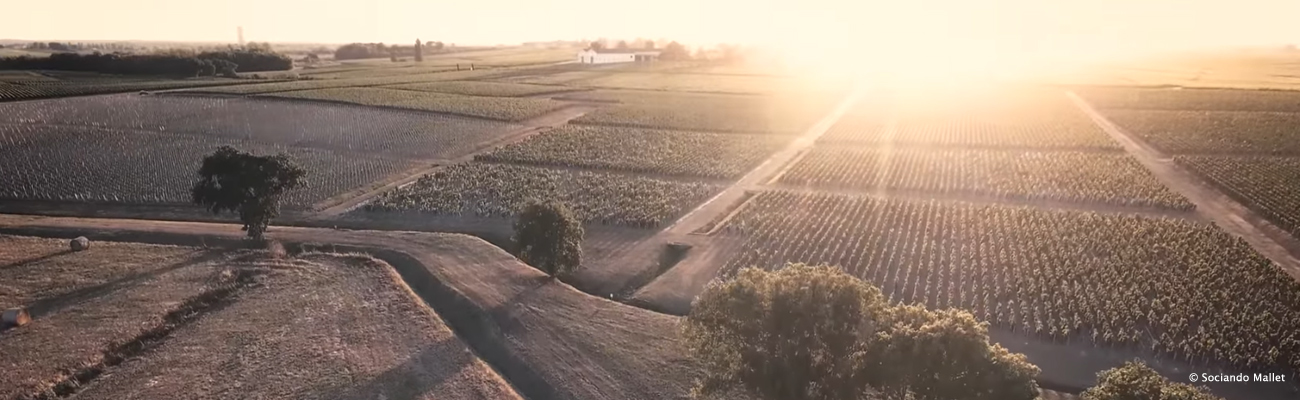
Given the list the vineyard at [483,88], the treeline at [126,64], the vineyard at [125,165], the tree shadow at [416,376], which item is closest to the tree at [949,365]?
the tree shadow at [416,376]

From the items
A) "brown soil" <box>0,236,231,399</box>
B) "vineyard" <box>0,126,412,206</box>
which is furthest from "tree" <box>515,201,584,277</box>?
"vineyard" <box>0,126,412,206</box>

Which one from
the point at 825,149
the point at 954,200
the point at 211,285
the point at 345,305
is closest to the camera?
the point at 345,305

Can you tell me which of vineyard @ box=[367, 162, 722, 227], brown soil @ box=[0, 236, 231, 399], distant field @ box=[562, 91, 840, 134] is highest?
distant field @ box=[562, 91, 840, 134]

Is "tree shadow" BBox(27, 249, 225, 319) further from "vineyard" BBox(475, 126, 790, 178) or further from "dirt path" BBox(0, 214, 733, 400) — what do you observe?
"vineyard" BBox(475, 126, 790, 178)

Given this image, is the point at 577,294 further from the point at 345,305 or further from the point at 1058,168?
the point at 1058,168

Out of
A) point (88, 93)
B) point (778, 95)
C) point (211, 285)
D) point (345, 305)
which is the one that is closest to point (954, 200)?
point (345, 305)

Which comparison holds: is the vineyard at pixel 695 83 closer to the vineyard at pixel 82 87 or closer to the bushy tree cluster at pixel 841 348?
the vineyard at pixel 82 87
